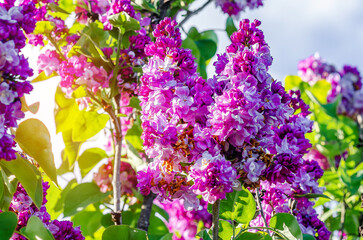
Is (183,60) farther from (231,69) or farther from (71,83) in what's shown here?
(71,83)

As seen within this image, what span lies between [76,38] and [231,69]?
0.84 meters

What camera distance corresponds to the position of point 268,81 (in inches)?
40.4

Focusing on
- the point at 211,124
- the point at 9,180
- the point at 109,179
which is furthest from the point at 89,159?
the point at 211,124

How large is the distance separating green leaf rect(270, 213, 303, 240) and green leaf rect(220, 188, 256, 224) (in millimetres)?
63

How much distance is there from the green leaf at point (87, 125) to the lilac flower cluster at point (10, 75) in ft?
2.30

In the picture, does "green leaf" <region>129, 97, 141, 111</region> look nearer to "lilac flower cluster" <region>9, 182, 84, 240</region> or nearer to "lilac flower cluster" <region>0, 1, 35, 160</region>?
"lilac flower cluster" <region>9, 182, 84, 240</region>

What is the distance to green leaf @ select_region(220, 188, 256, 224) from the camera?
1.20 m

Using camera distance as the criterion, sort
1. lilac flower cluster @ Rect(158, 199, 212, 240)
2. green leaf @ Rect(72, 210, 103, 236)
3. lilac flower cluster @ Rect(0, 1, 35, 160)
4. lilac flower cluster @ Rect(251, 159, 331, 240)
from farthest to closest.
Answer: lilac flower cluster @ Rect(158, 199, 212, 240) → green leaf @ Rect(72, 210, 103, 236) → lilac flower cluster @ Rect(251, 159, 331, 240) → lilac flower cluster @ Rect(0, 1, 35, 160)

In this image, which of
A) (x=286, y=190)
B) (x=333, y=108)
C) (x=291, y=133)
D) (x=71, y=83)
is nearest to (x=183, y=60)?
(x=291, y=133)

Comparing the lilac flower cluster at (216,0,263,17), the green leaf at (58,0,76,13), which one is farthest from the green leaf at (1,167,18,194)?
the lilac flower cluster at (216,0,263,17)

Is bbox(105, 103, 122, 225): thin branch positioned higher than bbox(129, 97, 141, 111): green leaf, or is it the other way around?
bbox(129, 97, 141, 111): green leaf

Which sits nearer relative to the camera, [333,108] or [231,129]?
[231,129]

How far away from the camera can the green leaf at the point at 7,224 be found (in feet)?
3.01

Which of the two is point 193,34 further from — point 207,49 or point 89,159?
point 89,159
